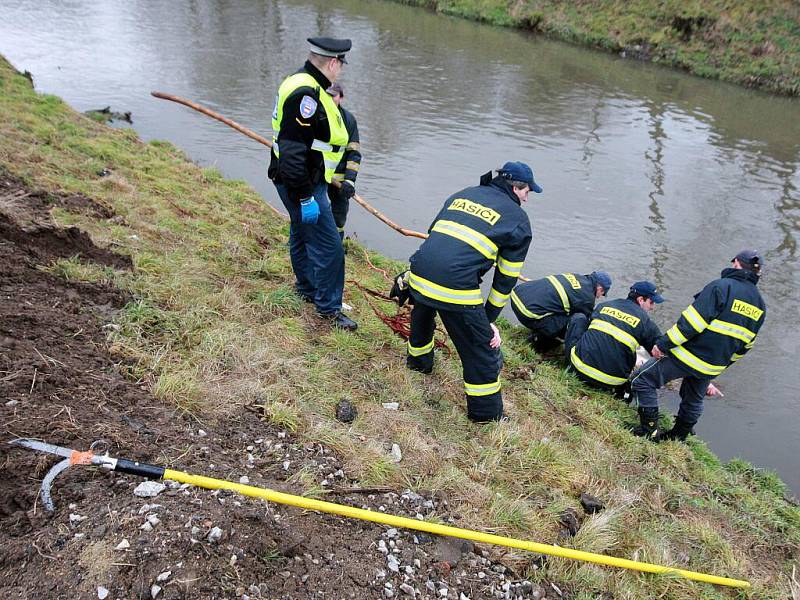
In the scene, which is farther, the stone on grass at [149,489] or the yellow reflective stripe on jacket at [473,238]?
the yellow reflective stripe on jacket at [473,238]

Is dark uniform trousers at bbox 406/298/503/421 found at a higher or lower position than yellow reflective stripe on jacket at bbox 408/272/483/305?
lower

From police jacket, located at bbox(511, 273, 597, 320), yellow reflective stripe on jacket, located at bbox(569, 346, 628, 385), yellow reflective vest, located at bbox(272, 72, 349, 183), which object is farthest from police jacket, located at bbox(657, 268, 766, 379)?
yellow reflective vest, located at bbox(272, 72, 349, 183)

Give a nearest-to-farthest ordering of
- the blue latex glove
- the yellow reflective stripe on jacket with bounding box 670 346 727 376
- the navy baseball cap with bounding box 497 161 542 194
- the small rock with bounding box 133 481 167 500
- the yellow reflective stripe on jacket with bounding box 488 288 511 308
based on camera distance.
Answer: the small rock with bounding box 133 481 167 500 < the navy baseball cap with bounding box 497 161 542 194 < the yellow reflective stripe on jacket with bounding box 488 288 511 308 < the blue latex glove < the yellow reflective stripe on jacket with bounding box 670 346 727 376

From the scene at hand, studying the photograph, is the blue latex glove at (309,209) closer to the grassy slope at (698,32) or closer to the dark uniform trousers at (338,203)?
the dark uniform trousers at (338,203)

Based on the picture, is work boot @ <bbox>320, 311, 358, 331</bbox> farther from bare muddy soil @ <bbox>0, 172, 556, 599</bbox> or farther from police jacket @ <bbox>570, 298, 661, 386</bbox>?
police jacket @ <bbox>570, 298, 661, 386</bbox>

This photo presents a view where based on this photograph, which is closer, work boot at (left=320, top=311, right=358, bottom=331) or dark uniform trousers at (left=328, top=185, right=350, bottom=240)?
work boot at (left=320, top=311, right=358, bottom=331)

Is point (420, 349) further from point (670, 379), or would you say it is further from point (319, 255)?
point (670, 379)

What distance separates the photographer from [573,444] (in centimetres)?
458

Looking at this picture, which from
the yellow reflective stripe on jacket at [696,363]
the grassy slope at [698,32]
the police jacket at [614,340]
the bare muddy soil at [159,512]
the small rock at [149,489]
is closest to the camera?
Result: the bare muddy soil at [159,512]

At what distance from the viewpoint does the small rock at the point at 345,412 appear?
367 cm

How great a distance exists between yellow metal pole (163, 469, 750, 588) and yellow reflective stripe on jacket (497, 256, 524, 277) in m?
1.67

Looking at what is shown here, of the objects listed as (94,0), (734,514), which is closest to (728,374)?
(734,514)

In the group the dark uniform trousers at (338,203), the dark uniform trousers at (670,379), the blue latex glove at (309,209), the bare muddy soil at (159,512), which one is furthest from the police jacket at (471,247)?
the dark uniform trousers at (338,203)

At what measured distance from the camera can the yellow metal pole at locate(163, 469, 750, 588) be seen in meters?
2.49
